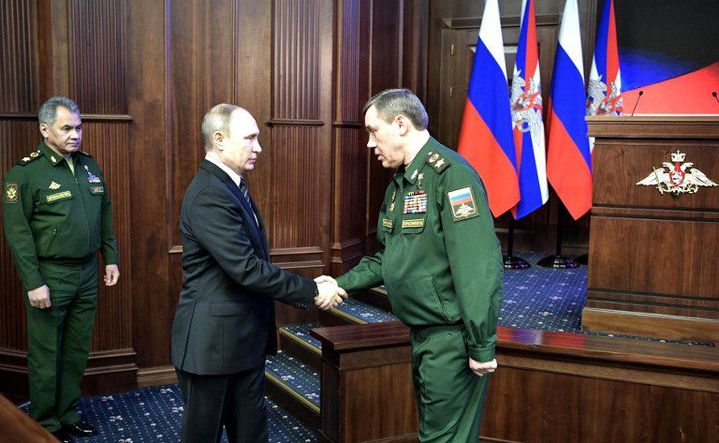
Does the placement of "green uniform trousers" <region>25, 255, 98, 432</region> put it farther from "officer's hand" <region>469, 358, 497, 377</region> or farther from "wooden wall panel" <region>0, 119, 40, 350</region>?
"officer's hand" <region>469, 358, 497, 377</region>

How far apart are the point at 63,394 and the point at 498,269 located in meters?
2.53

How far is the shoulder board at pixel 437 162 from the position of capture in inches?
88.0

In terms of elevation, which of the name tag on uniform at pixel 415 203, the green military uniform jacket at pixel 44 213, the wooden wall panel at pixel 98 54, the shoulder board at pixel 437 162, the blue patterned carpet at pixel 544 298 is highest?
the wooden wall panel at pixel 98 54

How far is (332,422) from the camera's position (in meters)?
3.40

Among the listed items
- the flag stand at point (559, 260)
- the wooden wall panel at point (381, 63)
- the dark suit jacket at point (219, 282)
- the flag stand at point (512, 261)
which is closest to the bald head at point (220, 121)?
the dark suit jacket at point (219, 282)

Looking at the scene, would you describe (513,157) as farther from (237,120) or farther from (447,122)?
(237,120)

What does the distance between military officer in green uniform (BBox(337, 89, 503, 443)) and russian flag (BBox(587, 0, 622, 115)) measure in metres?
4.09

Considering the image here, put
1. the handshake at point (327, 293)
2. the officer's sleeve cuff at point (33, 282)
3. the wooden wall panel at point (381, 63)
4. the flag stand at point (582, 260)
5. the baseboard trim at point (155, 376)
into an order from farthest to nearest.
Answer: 1. the flag stand at point (582, 260)
2. the wooden wall panel at point (381, 63)
3. the baseboard trim at point (155, 376)
4. the officer's sleeve cuff at point (33, 282)
5. the handshake at point (327, 293)

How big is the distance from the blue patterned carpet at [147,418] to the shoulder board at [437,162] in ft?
6.42

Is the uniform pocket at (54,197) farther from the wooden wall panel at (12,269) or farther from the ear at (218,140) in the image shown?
the ear at (218,140)

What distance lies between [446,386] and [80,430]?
2277 millimetres

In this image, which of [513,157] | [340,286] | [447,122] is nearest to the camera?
[340,286]

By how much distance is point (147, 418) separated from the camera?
3.96 metres

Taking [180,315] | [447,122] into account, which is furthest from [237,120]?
[447,122]
